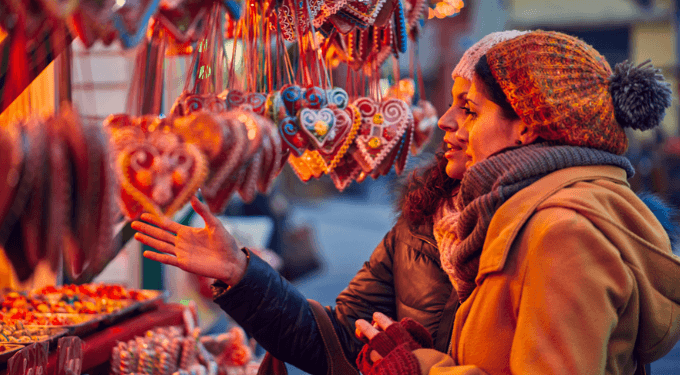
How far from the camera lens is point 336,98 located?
4.04 feet

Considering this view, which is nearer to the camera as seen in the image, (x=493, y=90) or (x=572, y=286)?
(x=572, y=286)

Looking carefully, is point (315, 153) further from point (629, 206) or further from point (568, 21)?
point (568, 21)

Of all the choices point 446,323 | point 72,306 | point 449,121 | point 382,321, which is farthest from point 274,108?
point 72,306

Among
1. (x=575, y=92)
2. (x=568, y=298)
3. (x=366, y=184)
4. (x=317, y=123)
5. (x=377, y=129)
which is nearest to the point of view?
(x=568, y=298)

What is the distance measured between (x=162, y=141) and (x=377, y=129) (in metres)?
0.63

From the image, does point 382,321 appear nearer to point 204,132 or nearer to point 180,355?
point 204,132

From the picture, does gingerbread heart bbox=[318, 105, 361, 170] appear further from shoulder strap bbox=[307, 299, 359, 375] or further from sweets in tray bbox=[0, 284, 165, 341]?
sweets in tray bbox=[0, 284, 165, 341]

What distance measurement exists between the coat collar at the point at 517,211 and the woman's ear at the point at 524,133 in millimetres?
91

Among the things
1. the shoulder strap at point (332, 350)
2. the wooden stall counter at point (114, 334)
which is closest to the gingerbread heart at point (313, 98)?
the shoulder strap at point (332, 350)

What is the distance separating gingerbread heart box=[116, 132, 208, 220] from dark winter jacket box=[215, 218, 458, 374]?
399 mm

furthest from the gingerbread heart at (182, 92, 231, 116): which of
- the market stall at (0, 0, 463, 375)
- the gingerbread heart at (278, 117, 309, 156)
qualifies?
the gingerbread heart at (278, 117, 309, 156)

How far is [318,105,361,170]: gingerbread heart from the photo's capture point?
122 centimetres

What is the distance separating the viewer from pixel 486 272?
2.61ft

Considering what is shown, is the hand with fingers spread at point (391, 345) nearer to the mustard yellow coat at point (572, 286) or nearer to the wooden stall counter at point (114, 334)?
the mustard yellow coat at point (572, 286)
